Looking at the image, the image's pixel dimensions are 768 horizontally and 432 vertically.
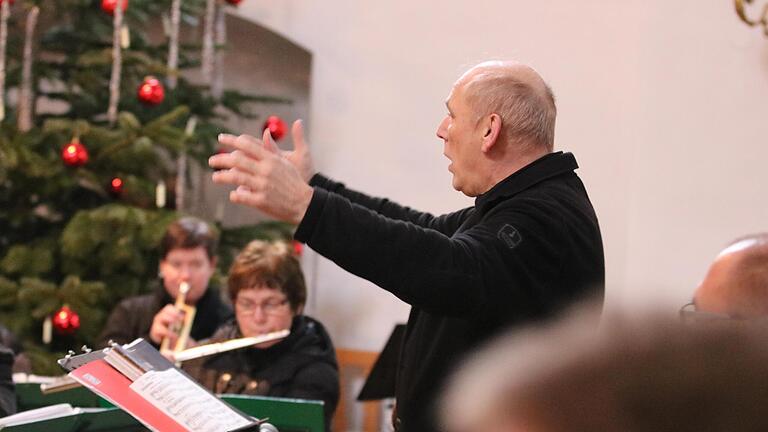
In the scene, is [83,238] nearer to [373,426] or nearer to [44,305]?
[44,305]

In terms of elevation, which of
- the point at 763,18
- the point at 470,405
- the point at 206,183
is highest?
the point at 763,18

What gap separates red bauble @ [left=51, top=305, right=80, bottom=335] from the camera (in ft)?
16.3

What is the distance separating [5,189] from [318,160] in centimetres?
161

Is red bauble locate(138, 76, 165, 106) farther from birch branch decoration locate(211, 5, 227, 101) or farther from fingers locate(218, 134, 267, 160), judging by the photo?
fingers locate(218, 134, 267, 160)

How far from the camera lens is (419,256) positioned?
6.66ft

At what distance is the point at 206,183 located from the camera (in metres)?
6.67

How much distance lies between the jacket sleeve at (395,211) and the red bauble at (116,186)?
2.62 metres

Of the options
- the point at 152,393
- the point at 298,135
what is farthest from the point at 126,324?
the point at 152,393

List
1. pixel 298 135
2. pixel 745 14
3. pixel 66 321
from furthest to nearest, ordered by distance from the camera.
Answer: pixel 66 321, pixel 745 14, pixel 298 135

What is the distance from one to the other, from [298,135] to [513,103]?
51 centimetres

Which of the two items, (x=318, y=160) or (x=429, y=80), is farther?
(x=318, y=160)

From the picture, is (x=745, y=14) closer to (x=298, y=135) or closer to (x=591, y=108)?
(x=591, y=108)

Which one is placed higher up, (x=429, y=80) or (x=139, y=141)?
(x=429, y=80)

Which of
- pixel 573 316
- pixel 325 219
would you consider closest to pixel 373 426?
pixel 325 219
